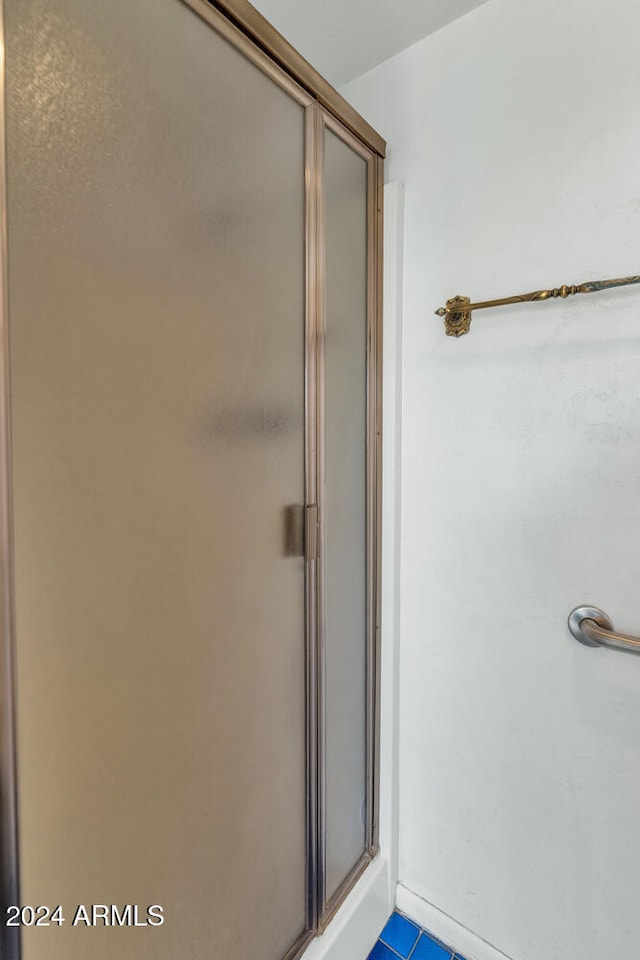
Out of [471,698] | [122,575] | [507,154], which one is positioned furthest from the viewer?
[471,698]

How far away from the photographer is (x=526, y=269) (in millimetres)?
982

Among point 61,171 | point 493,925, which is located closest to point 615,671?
point 493,925

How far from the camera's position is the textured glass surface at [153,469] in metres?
0.52

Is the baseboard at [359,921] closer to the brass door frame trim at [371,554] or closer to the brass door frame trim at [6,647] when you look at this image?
the brass door frame trim at [371,554]

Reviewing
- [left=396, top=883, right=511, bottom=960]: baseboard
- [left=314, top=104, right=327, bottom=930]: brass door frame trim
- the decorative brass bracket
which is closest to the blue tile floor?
[left=396, top=883, right=511, bottom=960]: baseboard

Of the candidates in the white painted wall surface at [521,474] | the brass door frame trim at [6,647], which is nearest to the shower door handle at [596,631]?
the white painted wall surface at [521,474]

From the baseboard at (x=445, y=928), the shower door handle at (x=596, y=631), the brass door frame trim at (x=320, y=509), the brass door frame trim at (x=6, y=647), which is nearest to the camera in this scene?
the brass door frame trim at (x=6, y=647)

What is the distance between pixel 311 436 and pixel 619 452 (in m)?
0.60

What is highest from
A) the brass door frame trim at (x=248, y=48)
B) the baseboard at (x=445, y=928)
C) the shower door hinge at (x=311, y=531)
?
the brass door frame trim at (x=248, y=48)

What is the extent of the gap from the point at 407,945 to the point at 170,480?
1323mm

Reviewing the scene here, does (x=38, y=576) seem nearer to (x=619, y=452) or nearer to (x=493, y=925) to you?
(x=619, y=452)

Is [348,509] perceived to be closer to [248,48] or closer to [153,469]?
[153,469]

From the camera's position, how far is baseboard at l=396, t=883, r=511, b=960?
42.7 inches

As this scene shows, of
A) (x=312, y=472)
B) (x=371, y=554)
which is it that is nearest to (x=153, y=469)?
(x=312, y=472)
